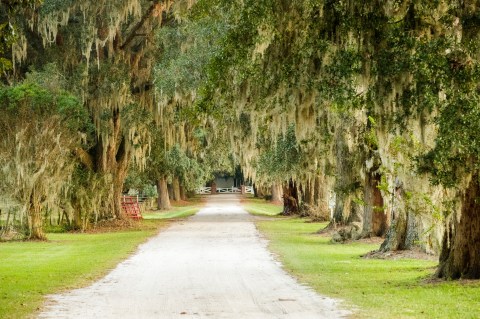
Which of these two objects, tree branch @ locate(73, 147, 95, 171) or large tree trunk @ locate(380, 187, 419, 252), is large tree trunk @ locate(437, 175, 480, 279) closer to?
large tree trunk @ locate(380, 187, 419, 252)

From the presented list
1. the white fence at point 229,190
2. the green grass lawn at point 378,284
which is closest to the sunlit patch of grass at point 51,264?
the green grass lawn at point 378,284

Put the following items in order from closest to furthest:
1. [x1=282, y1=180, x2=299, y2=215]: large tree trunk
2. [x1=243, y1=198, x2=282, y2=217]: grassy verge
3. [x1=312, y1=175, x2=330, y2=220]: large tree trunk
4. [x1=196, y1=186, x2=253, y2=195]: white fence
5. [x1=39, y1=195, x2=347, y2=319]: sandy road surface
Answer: [x1=39, y1=195, x2=347, y2=319]: sandy road surface < [x1=312, y1=175, x2=330, y2=220]: large tree trunk < [x1=282, y1=180, x2=299, y2=215]: large tree trunk < [x1=243, y1=198, x2=282, y2=217]: grassy verge < [x1=196, y1=186, x2=253, y2=195]: white fence

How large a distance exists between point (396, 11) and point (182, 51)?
58.1 feet

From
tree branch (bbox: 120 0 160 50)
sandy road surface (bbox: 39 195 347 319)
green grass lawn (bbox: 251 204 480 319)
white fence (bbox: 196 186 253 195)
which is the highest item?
tree branch (bbox: 120 0 160 50)

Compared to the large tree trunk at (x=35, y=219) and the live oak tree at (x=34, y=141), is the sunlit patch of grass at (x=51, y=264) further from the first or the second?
the live oak tree at (x=34, y=141)

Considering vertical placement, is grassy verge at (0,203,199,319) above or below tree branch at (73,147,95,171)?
below

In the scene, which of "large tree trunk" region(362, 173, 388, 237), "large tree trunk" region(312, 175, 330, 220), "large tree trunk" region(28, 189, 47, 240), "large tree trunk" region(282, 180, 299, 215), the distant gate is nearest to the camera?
"large tree trunk" region(362, 173, 388, 237)

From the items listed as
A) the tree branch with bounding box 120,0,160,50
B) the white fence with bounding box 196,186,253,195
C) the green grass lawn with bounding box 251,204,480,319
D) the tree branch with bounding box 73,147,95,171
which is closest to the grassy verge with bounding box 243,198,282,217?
the tree branch with bounding box 73,147,95,171

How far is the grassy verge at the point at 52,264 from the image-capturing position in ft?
40.7

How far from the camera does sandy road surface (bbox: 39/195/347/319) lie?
10516 mm

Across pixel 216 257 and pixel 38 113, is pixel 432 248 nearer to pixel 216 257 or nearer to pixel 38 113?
pixel 216 257

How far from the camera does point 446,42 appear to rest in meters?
11.5

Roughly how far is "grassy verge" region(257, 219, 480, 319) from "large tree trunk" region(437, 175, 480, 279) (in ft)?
1.20

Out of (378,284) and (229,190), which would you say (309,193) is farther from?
(229,190)
